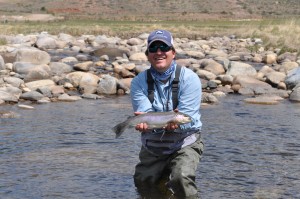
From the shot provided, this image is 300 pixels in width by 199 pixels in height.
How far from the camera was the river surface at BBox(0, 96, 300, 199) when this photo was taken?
7.44m

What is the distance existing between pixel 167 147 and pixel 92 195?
1.24 metres

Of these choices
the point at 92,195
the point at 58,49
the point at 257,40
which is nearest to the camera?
the point at 92,195

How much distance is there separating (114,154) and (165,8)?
87.2 metres

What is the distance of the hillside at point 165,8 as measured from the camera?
292 feet

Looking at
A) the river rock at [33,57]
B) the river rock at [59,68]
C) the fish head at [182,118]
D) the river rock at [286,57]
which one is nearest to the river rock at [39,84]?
the river rock at [59,68]

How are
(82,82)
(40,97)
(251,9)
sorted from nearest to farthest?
(40,97) → (82,82) → (251,9)

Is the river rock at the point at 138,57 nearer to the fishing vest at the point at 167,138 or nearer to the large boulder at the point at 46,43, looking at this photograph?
the large boulder at the point at 46,43

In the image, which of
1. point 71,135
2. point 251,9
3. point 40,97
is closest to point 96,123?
point 71,135

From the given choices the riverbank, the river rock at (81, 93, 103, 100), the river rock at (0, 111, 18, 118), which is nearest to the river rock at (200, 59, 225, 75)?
the riverbank

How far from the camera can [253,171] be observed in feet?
27.3

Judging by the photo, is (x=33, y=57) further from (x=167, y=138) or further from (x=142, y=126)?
(x=142, y=126)

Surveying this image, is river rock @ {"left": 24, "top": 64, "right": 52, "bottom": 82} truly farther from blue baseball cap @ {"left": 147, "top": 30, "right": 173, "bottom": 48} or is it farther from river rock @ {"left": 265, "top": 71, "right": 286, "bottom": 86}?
blue baseball cap @ {"left": 147, "top": 30, "right": 173, "bottom": 48}

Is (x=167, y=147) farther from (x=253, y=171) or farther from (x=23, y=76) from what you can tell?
(x=23, y=76)

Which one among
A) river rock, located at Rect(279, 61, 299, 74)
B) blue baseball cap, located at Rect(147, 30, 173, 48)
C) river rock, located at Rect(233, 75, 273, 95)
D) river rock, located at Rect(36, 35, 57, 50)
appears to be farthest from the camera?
river rock, located at Rect(36, 35, 57, 50)
